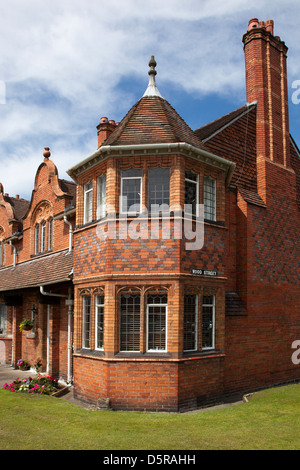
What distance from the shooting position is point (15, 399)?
11703mm

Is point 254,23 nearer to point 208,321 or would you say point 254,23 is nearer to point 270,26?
point 270,26

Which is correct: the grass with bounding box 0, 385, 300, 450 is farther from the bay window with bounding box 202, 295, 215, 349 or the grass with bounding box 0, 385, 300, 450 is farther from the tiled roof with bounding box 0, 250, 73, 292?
the tiled roof with bounding box 0, 250, 73, 292

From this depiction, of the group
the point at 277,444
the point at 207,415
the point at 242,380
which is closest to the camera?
the point at 277,444

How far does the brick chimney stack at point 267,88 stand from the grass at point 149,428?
8930mm

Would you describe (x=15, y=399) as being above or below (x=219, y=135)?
below

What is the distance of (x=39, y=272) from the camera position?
54.5 feet

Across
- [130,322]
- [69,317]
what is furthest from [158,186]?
[69,317]

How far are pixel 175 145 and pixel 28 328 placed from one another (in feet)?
32.8

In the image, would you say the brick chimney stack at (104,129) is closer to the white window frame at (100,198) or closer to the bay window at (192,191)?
the white window frame at (100,198)

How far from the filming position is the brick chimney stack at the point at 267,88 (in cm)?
1603

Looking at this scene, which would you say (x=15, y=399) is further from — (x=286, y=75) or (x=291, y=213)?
(x=286, y=75)

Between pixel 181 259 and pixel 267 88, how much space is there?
881 cm

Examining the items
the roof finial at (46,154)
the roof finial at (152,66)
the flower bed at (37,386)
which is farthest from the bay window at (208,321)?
the roof finial at (46,154)

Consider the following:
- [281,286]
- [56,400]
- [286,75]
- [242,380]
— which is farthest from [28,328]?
[286,75]
